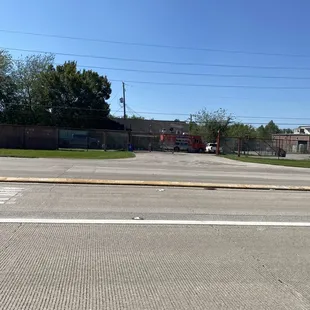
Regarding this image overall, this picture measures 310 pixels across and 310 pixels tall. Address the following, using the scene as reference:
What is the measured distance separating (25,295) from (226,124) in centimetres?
6401

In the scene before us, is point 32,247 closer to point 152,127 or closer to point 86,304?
point 86,304

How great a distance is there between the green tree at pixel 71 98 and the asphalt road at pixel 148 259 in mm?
52238

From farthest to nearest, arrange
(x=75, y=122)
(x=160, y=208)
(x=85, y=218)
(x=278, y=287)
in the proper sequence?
(x=75, y=122)
(x=160, y=208)
(x=85, y=218)
(x=278, y=287)

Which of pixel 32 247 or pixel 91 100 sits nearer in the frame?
pixel 32 247

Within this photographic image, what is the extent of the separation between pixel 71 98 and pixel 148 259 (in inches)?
2263

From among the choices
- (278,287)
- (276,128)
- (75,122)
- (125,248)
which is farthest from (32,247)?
(276,128)

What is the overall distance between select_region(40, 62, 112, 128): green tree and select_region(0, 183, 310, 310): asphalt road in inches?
Answer: 2057

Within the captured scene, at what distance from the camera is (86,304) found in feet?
10.9

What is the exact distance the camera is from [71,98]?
59188 millimetres

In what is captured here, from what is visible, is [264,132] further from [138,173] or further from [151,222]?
[151,222]

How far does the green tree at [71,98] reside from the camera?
58.1m

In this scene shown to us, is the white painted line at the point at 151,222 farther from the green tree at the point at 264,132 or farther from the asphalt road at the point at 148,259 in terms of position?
the green tree at the point at 264,132

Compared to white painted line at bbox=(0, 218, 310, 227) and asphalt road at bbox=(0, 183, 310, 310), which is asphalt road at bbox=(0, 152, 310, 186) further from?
white painted line at bbox=(0, 218, 310, 227)

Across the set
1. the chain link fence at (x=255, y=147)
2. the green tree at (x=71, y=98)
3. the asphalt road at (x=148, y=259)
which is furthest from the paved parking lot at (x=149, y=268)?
the green tree at (x=71, y=98)
